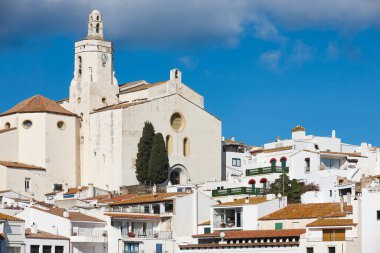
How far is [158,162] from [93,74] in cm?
1254

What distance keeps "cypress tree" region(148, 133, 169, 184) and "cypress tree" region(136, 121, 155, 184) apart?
417 millimetres

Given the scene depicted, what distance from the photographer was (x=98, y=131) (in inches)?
3883

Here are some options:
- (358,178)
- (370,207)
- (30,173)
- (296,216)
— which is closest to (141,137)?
(30,173)

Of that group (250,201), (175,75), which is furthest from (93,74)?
(250,201)

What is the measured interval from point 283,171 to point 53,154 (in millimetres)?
22063

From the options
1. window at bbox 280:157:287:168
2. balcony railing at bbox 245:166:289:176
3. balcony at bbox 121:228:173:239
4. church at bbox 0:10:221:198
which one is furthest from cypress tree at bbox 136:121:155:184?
balcony at bbox 121:228:173:239

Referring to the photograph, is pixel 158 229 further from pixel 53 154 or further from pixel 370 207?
pixel 53 154

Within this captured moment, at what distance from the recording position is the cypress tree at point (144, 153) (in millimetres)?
94500

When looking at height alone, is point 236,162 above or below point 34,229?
above

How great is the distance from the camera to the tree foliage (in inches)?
3164

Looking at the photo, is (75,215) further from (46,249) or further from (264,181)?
(264,181)

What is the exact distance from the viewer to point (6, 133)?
319 ft

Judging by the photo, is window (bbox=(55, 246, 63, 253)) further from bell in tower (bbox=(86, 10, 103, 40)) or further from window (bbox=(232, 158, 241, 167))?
window (bbox=(232, 158, 241, 167))

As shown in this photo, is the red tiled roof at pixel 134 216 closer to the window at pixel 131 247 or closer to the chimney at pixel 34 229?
the window at pixel 131 247
